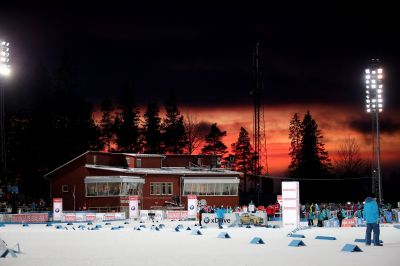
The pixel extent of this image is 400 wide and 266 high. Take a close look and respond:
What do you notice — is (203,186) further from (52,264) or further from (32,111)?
(52,264)

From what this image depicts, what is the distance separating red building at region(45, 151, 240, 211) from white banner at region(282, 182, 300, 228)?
39.3m

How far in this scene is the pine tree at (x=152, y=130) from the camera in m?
113

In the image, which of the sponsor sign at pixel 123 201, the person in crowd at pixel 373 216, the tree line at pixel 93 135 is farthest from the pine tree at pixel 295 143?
the person in crowd at pixel 373 216

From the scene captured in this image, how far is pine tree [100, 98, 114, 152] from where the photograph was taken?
11488 cm

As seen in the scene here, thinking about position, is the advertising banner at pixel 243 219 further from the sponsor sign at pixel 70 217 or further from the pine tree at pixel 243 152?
the pine tree at pixel 243 152

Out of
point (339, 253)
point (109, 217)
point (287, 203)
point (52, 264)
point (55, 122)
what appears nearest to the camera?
point (52, 264)

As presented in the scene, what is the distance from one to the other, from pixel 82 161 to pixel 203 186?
15.1 m

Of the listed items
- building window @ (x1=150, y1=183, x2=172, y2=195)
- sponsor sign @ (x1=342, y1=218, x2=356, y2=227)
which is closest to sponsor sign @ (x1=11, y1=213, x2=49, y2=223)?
sponsor sign @ (x1=342, y1=218, x2=356, y2=227)

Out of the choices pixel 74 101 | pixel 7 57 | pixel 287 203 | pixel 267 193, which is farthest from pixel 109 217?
pixel 74 101

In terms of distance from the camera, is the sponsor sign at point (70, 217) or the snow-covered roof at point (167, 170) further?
the snow-covered roof at point (167, 170)

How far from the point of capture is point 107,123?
378 ft

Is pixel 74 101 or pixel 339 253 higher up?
pixel 74 101

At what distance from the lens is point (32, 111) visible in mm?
100625

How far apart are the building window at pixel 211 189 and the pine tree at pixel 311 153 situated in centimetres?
3068
